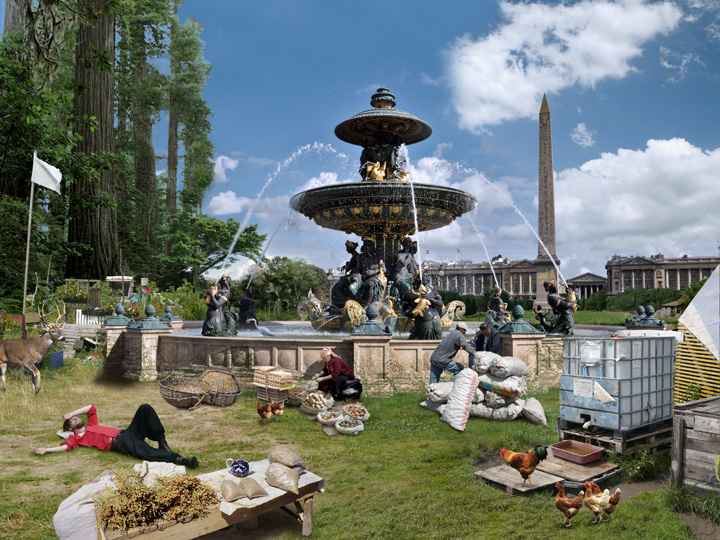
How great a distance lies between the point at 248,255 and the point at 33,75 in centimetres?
2264

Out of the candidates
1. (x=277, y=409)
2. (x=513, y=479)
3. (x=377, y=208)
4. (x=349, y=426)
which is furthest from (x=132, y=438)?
(x=377, y=208)

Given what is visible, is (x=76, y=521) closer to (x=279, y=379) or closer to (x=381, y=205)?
(x=279, y=379)

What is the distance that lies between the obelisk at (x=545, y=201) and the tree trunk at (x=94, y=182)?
20.3 meters

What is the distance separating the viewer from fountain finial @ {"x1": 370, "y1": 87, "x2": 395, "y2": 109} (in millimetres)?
17594

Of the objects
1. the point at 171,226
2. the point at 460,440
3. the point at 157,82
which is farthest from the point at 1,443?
the point at 157,82

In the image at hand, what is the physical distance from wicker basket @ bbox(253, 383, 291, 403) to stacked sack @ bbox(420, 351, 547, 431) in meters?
2.73

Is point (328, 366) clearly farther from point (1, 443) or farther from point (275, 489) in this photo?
point (1, 443)

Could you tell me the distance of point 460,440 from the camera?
7531 mm

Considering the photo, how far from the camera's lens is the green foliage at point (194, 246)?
33594 mm

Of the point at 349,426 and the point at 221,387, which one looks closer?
the point at 349,426

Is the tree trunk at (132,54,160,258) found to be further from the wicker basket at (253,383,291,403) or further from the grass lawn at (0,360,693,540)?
the wicker basket at (253,383,291,403)

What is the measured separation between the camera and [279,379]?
358 inches

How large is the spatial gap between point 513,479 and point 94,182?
Answer: 19512 millimetres

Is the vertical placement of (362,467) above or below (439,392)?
below
